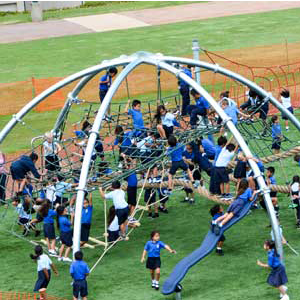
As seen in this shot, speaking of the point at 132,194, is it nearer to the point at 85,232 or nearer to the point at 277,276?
the point at 85,232

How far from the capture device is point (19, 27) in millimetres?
56469

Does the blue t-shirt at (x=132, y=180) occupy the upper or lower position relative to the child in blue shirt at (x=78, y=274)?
upper

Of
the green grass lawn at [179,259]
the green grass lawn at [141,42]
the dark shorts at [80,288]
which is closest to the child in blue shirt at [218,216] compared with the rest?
the green grass lawn at [179,259]

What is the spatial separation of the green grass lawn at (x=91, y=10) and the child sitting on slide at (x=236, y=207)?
38829 millimetres

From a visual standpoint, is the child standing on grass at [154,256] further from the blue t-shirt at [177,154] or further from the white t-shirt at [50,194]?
the white t-shirt at [50,194]

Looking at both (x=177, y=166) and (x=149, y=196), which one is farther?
(x=149, y=196)

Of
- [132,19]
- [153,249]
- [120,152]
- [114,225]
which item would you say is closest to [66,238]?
[114,225]

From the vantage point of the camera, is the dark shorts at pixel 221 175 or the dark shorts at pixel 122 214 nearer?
the dark shorts at pixel 122 214

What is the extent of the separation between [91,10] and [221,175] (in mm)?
37875

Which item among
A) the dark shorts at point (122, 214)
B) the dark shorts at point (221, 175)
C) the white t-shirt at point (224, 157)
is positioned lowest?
the dark shorts at point (122, 214)

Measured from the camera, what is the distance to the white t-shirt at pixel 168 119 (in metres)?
25.5

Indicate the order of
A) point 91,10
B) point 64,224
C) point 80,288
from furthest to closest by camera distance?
point 91,10, point 64,224, point 80,288

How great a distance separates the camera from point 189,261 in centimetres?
2081

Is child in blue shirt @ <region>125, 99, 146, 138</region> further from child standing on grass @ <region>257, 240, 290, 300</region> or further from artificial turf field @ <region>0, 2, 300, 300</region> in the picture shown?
child standing on grass @ <region>257, 240, 290, 300</region>
